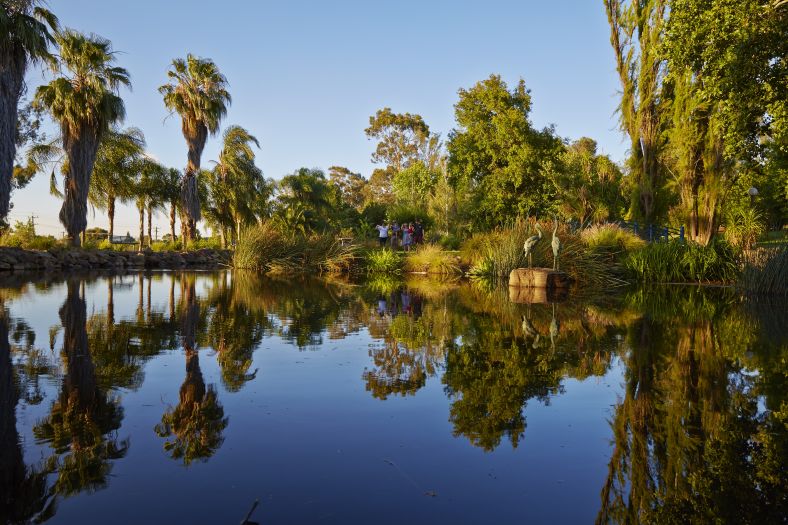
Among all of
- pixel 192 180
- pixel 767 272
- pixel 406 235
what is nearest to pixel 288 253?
pixel 406 235

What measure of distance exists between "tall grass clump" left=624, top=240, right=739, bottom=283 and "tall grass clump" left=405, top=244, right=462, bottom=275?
20.8ft

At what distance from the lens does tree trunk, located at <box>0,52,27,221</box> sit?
18438mm

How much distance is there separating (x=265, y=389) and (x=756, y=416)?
11.0 ft

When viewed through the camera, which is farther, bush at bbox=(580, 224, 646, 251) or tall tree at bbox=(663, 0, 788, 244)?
bush at bbox=(580, 224, 646, 251)

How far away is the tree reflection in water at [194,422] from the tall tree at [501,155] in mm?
25089

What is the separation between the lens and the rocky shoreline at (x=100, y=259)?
68.4ft

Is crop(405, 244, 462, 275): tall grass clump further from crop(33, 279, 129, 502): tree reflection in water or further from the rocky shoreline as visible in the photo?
crop(33, 279, 129, 502): tree reflection in water

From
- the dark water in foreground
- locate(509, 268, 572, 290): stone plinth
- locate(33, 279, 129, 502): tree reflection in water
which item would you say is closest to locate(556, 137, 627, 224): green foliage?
locate(509, 268, 572, 290): stone plinth

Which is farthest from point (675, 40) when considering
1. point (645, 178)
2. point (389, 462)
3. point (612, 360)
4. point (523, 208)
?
point (523, 208)

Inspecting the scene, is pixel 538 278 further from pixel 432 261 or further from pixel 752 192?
pixel 752 192

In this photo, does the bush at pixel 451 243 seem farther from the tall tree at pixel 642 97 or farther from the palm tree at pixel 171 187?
the palm tree at pixel 171 187

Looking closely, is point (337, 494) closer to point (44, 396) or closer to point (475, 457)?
point (475, 457)

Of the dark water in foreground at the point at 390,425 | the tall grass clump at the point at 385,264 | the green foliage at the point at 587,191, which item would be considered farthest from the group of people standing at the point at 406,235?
the dark water in foreground at the point at 390,425

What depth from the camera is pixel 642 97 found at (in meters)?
19.9
